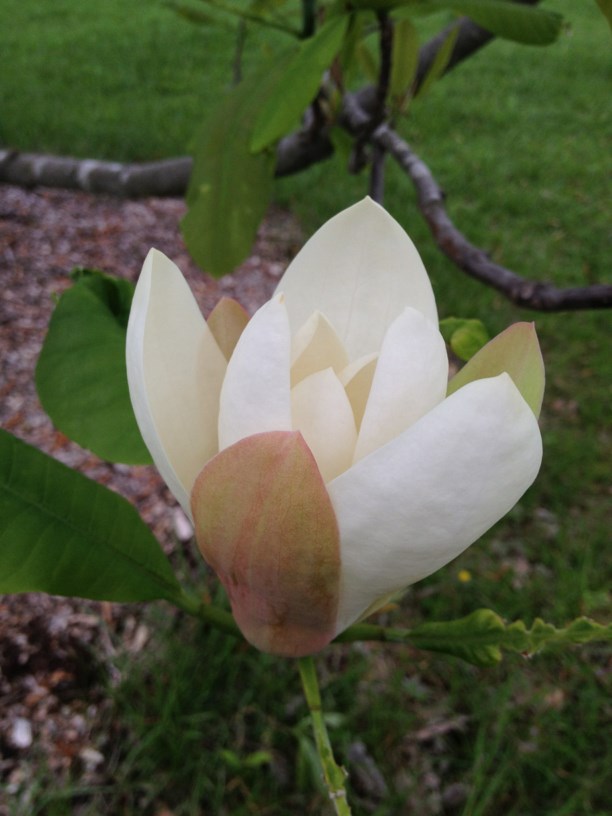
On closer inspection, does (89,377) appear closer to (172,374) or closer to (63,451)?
(172,374)

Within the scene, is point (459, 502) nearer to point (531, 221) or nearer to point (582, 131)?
point (531, 221)

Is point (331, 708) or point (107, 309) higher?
point (107, 309)

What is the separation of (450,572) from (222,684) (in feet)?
2.13

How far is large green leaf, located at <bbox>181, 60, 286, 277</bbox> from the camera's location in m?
1.00

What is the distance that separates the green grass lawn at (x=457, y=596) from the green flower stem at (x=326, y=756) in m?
0.86

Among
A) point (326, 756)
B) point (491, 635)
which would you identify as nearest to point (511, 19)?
point (491, 635)

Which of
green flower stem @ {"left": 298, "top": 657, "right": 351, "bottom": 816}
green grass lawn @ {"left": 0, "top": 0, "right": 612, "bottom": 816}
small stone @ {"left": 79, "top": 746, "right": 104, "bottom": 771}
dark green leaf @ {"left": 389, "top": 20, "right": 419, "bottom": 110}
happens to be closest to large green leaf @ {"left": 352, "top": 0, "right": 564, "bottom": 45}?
dark green leaf @ {"left": 389, "top": 20, "right": 419, "bottom": 110}

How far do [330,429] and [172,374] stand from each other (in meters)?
0.11

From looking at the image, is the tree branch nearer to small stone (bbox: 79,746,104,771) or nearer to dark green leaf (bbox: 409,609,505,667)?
dark green leaf (bbox: 409,609,505,667)

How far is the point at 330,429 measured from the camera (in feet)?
1.37

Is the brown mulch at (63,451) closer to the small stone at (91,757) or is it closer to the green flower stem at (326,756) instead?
the small stone at (91,757)

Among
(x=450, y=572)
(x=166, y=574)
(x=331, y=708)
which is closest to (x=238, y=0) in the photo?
(x=450, y=572)

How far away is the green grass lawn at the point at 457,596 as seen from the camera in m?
1.37

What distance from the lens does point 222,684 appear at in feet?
4.88
